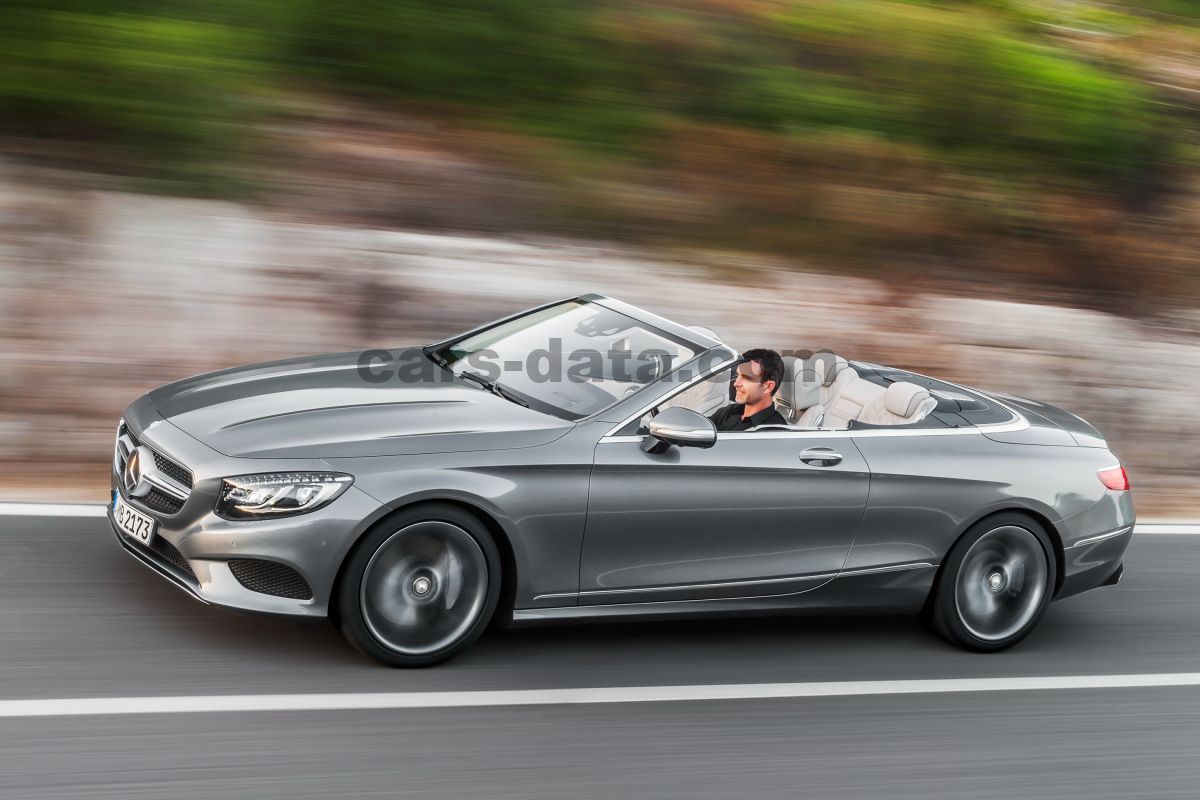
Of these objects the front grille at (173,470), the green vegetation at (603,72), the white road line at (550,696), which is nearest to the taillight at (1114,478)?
the white road line at (550,696)

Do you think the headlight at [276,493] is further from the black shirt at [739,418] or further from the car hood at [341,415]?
the black shirt at [739,418]

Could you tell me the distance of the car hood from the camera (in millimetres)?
4812

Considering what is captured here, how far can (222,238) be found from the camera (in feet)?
27.7

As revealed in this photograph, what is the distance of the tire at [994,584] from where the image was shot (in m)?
5.80

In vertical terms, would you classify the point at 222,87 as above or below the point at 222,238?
above

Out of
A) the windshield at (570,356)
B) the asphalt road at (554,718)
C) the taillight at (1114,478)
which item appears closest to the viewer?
the asphalt road at (554,718)

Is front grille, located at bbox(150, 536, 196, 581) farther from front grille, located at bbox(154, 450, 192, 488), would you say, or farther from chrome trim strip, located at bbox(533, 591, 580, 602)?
chrome trim strip, located at bbox(533, 591, 580, 602)

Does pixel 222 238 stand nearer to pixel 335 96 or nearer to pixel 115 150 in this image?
pixel 115 150

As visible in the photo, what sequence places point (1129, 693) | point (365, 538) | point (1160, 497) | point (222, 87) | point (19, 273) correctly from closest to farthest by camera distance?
point (365, 538) → point (1129, 693) → point (19, 273) → point (222, 87) → point (1160, 497)

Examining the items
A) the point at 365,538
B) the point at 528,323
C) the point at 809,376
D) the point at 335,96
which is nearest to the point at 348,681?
the point at 365,538

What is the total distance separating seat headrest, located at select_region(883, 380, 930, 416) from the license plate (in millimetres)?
3099

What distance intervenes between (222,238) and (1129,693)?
579 cm

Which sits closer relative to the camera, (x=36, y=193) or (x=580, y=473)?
(x=580, y=473)

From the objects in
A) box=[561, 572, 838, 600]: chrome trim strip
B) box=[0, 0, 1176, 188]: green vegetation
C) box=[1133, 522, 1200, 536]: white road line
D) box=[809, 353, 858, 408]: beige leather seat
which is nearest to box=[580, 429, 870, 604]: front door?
box=[561, 572, 838, 600]: chrome trim strip
